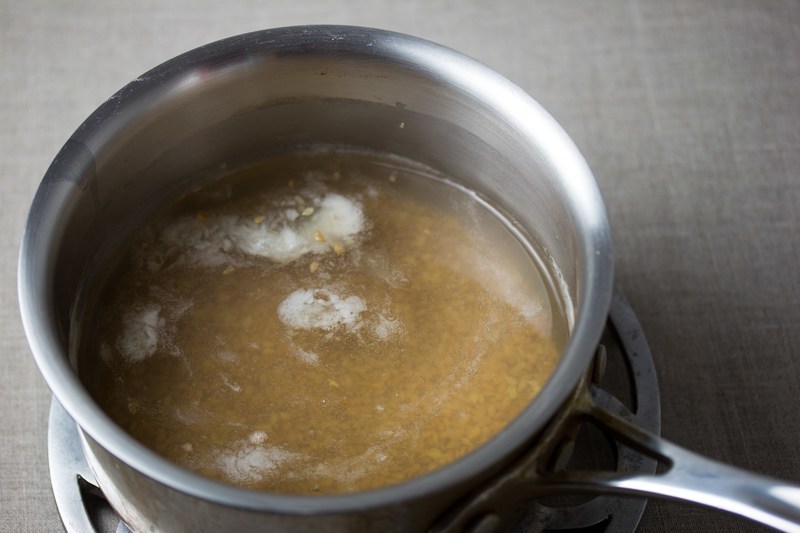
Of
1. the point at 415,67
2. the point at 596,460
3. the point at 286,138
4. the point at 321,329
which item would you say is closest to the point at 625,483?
the point at 596,460

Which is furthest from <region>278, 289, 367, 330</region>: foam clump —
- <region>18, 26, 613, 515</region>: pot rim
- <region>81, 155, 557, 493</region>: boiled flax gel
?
<region>18, 26, 613, 515</region>: pot rim

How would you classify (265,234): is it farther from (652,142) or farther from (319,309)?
(652,142)

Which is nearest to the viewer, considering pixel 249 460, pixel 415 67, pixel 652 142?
pixel 249 460

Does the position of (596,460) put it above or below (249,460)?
below

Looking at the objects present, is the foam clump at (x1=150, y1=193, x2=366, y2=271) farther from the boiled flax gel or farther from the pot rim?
the pot rim

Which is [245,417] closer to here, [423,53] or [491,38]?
[423,53]

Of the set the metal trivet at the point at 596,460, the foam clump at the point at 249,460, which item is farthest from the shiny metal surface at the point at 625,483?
the foam clump at the point at 249,460

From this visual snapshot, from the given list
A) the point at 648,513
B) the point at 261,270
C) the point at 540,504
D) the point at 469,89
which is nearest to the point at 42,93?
the point at 261,270
